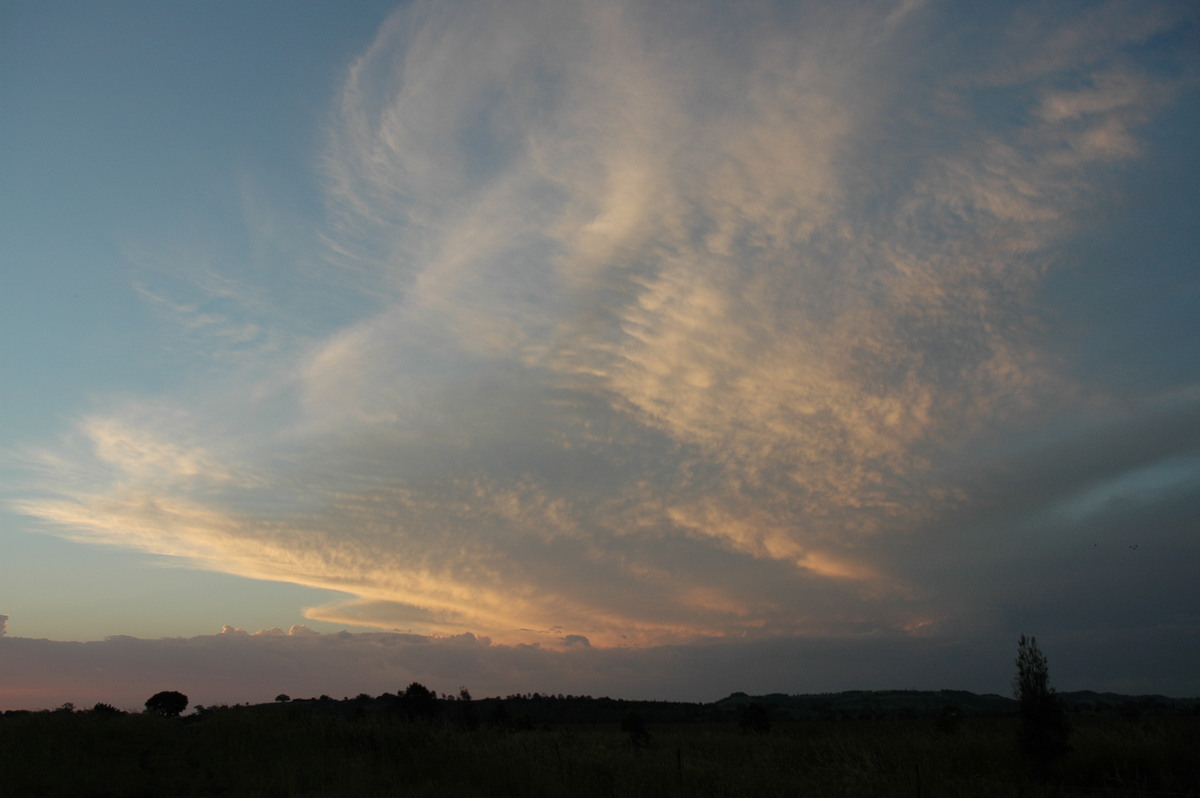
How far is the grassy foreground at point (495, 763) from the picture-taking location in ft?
49.3

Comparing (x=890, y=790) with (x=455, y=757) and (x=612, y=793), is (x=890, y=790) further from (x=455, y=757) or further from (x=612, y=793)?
(x=455, y=757)

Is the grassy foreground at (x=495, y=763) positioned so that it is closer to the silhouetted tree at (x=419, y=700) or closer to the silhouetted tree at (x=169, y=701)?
the silhouetted tree at (x=419, y=700)

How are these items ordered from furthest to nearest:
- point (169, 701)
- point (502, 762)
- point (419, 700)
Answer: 1. point (169, 701)
2. point (419, 700)
3. point (502, 762)

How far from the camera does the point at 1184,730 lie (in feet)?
72.8

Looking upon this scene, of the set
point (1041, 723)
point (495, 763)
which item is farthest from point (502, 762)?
point (1041, 723)

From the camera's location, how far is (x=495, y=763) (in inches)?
682

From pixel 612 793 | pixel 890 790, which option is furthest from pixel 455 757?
pixel 890 790

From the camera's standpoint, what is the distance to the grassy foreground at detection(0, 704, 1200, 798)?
15016 mm

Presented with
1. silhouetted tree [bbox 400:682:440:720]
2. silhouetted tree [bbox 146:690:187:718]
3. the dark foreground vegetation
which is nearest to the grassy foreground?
the dark foreground vegetation

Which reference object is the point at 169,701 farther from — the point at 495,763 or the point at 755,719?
the point at 495,763

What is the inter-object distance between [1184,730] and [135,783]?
3015cm

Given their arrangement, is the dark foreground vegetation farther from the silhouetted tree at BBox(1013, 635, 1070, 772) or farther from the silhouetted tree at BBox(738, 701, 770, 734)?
the silhouetted tree at BBox(738, 701, 770, 734)

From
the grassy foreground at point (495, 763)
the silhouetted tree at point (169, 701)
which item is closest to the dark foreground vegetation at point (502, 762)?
the grassy foreground at point (495, 763)

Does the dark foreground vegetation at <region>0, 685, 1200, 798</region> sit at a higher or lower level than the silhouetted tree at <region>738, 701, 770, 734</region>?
higher
